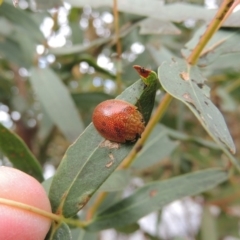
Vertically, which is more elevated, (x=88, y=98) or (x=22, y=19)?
(x=22, y=19)

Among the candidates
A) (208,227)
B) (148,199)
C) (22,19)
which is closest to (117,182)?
(148,199)

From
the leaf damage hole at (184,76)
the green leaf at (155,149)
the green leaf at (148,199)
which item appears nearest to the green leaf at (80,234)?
the green leaf at (148,199)

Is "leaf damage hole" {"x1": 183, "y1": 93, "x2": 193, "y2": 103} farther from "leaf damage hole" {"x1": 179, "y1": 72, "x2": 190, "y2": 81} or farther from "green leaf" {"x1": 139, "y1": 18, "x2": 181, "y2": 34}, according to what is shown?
"green leaf" {"x1": 139, "y1": 18, "x2": 181, "y2": 34}

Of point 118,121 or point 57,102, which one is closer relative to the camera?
point 118,121

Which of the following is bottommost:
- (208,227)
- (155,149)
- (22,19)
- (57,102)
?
(208,227)

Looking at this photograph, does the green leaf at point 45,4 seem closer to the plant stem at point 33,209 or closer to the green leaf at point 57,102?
the green leaf at point 57,102

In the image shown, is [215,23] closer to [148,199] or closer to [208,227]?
[148,199]
